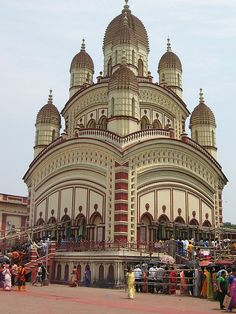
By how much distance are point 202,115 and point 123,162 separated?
33.5 feet

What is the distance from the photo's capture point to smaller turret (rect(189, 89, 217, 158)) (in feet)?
114

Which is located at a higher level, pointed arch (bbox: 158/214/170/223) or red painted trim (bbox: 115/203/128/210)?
red painted trim (bbox: 115/203/128/210)

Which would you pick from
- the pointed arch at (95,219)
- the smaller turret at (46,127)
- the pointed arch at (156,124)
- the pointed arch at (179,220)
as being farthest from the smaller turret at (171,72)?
the pointed arch at (95,219)

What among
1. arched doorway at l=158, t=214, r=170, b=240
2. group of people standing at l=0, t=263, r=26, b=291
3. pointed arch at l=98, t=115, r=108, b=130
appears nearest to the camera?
group of people standing at l=0, t=263, r=26, b=291

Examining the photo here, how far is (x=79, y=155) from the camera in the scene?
30.1 metres

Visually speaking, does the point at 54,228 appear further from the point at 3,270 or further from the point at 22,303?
the point at 22,303

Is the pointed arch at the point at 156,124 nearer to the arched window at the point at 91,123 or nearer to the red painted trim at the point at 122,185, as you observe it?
the arched window at the point at 91,123

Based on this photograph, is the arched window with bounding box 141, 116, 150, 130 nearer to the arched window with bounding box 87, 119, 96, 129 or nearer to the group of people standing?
the arched window with bounding box 87, 119, 96, 129

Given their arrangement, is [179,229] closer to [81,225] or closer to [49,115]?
[81,225]

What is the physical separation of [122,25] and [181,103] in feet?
23.6

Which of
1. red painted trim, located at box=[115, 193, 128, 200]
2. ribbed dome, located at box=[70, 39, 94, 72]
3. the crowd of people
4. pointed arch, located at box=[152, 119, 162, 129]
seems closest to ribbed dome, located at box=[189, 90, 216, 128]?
pointed arch, located at box=[152, 119, 162, 129]

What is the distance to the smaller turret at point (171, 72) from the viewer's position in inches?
1437

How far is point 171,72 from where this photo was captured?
3681cm

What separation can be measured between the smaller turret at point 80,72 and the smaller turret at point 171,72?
219 inches
